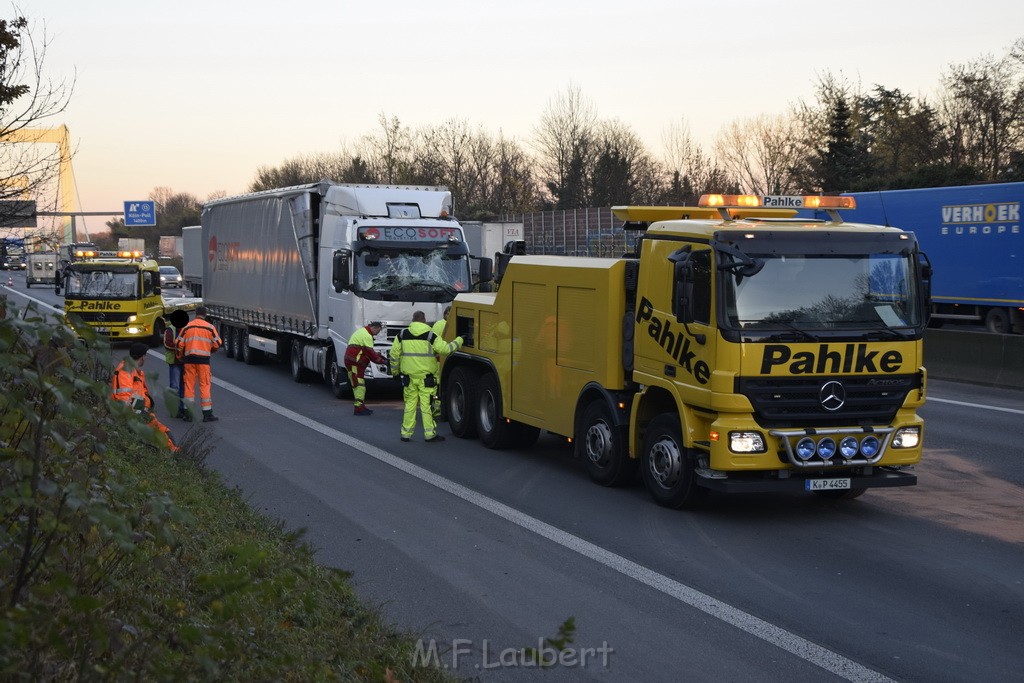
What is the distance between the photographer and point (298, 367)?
22000 mm

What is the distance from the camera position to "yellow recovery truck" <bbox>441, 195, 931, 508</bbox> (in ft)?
31.8

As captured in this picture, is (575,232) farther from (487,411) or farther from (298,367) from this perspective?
(487,411)

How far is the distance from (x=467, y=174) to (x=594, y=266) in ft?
170

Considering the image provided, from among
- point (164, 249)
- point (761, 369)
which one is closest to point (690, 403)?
point (761, 369)

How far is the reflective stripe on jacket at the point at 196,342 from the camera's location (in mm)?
16734

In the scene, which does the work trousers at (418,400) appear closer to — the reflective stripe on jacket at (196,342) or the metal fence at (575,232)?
the reflective stripe on jacket at (196,342)

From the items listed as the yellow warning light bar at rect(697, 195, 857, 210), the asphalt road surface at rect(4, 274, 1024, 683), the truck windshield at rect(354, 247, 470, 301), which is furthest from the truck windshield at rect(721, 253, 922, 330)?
the truck windshield at rect(354, 247, 470, 301)

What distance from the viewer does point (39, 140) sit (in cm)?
1686

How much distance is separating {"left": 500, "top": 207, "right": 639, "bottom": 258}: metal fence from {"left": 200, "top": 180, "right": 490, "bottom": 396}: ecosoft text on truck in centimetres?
1497

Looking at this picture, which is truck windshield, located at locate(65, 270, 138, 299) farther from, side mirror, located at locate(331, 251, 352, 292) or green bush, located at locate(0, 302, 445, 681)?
green bush, located at locate(0, 302, 445, 681)

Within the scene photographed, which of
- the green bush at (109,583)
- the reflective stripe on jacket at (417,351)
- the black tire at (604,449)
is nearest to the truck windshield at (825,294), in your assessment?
the black tire at (604,449)

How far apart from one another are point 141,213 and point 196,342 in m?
56.2

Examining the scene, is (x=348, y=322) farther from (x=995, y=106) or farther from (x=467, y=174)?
(x=467, y=174)

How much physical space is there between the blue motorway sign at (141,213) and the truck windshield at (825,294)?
64165 mm
